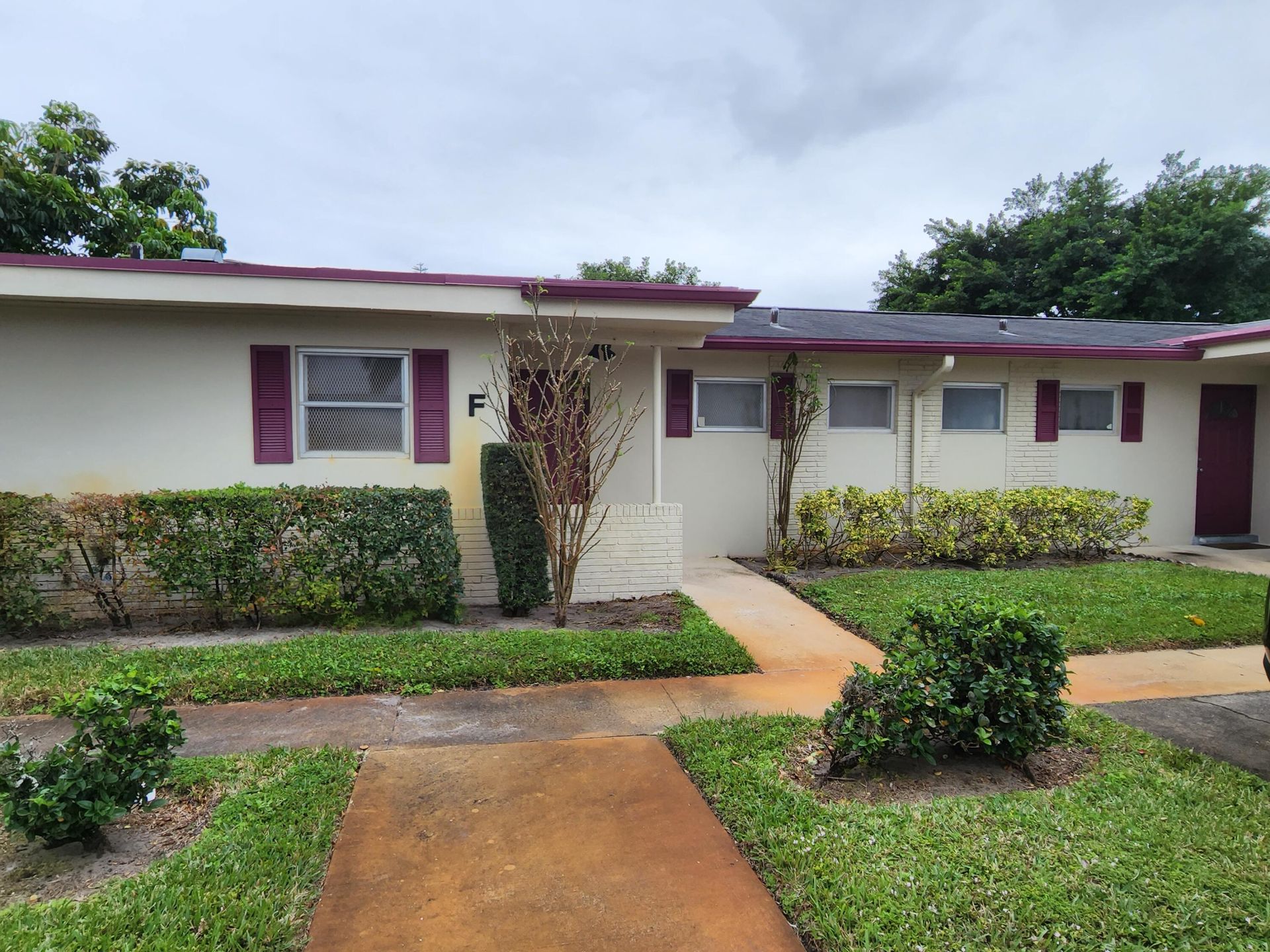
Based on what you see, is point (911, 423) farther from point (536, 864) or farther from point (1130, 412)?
point (536, 864)

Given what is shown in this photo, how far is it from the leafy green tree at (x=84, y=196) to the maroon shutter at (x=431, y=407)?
387 inches

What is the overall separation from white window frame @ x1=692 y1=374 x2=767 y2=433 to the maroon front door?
6758 millimetres

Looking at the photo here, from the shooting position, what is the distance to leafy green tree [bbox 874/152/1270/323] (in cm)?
2133

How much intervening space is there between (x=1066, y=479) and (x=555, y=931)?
10007mm

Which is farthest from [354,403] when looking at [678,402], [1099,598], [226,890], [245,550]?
[1099,598]

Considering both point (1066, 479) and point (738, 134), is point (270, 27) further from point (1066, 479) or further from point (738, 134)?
point (1066, 479)

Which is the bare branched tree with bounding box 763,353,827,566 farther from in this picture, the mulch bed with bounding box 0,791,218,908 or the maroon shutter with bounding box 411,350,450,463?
the mulch bed with bounding box 0,791,218,908

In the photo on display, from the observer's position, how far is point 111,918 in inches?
86.8

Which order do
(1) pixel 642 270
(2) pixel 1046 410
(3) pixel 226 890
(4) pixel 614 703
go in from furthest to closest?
(1) pixel 642 270 → (2) pixel 1046 410 → (4) pixel 614 703 → (3) pixel 226 890

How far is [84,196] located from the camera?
1355 centimetres

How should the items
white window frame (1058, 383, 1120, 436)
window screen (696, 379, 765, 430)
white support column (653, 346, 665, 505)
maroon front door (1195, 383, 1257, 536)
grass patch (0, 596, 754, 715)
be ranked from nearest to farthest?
grass patch (0, 596, 754, 715)
white support column (653, 346, 665, 505)
window screen (696, 379, 765, 430)
white window frame (1058, 383, 1120, 436)
maroon front door (1195, 383, 1257, 536)

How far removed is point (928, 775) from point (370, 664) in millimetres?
3430

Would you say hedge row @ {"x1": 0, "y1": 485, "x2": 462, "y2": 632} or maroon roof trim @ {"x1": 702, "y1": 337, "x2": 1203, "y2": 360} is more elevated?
maroon roof trim @ {"x1": 702, "y1": 337, "x2": 1203, "y2": 360}

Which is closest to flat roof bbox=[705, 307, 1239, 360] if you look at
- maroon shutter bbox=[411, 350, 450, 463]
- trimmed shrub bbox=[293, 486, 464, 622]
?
maroon shutter bbox=[411, 350, 450, 463]
